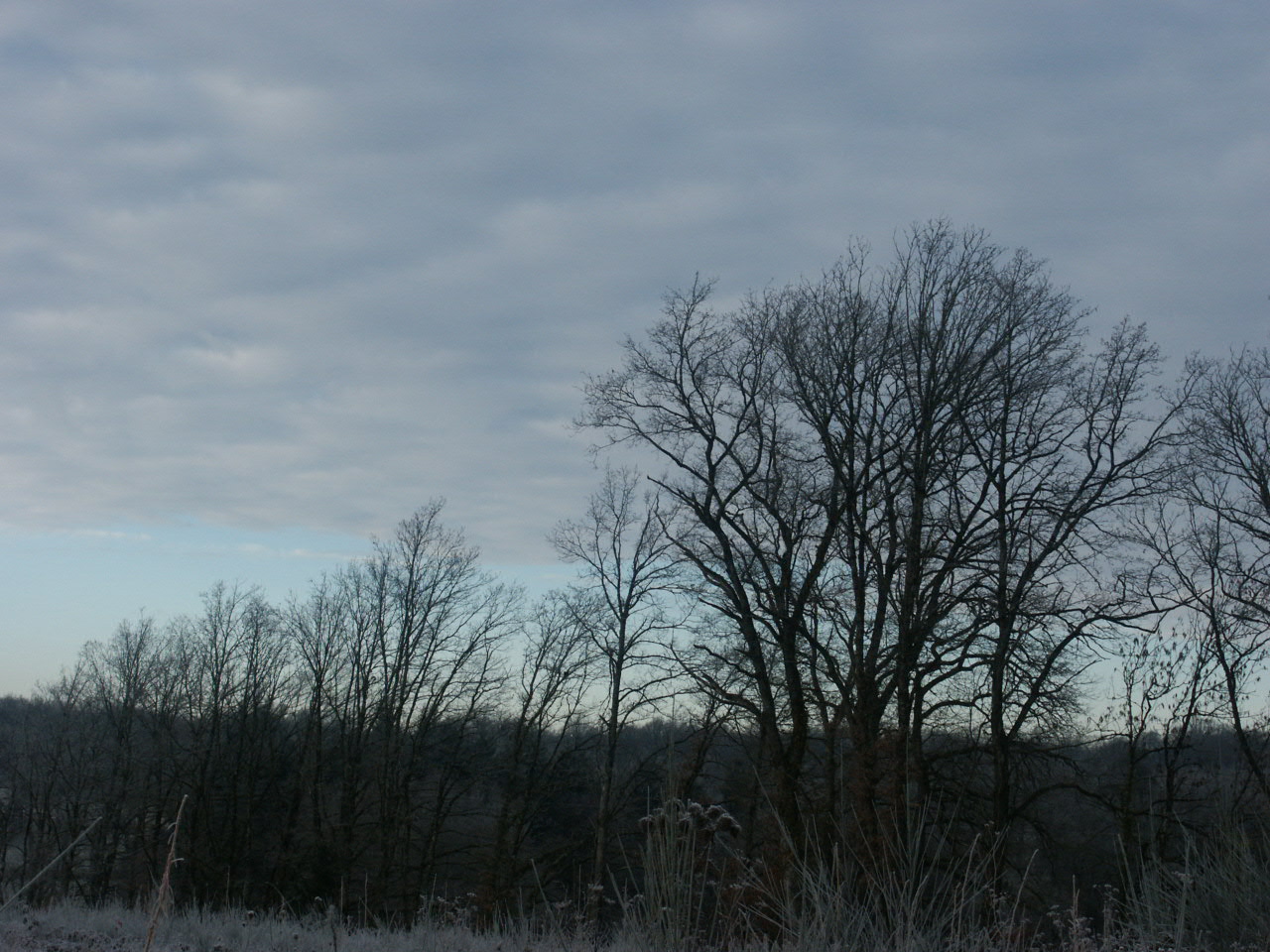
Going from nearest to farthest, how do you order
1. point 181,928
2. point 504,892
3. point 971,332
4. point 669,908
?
point 669,908 → point 181,928 → point 971,332 → point 504,892

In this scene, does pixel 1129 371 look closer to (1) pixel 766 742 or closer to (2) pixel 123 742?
(1) pixel 766 742

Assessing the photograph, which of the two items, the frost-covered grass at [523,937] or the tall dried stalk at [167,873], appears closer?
the tall dried stalk at [167,873]

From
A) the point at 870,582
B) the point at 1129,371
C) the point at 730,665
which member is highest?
the point at 1129,371

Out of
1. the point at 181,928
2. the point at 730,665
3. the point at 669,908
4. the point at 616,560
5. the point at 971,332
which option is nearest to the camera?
the point at 669,908

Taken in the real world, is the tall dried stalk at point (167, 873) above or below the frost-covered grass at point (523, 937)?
above

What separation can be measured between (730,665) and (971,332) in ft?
27.1

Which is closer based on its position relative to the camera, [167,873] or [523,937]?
[167,873]

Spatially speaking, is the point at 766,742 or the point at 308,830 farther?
the point at 308,830

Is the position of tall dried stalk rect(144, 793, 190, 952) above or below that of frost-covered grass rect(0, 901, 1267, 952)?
above

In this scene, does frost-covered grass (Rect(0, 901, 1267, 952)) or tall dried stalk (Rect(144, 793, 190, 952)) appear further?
frost-covered grass (Rect(0, 901, 1267, 952))

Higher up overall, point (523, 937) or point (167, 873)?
point (167, 873)

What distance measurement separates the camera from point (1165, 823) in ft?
70.1

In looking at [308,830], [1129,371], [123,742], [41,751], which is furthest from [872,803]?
[41,751]

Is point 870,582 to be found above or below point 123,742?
above
